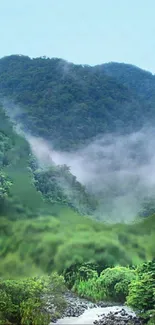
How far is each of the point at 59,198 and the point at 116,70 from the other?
3749 cm

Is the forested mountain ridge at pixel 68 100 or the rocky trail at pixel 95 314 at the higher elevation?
the forested mountain ridge at pixel 68 100

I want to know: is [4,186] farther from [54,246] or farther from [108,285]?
[108,285]

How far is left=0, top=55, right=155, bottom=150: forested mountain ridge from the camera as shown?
3698 centimetres

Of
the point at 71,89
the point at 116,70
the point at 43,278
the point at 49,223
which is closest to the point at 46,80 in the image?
the point at 71,89

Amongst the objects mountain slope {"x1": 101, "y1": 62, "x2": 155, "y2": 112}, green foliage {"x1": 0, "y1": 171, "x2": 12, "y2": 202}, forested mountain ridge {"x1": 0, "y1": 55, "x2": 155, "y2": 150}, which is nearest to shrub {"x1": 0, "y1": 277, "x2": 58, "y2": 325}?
green foliage {"x1": 0, "y1": 171, "x2": 12, "y2": 202}

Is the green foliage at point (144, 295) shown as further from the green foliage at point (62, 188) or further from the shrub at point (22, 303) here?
the green foliage at point (62, 188)

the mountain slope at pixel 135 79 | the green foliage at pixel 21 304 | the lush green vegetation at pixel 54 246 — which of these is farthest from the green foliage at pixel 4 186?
the mountain slope at pixel 135 79

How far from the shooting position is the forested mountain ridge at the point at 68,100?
121ft

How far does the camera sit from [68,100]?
4131 centimetres

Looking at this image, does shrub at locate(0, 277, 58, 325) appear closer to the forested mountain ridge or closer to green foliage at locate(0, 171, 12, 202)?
green foliage at locate(0, 171, 12, 202)

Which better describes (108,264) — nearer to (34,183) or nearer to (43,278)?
(43,278)

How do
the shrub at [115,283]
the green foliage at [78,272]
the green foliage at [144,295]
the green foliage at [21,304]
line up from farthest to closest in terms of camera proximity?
the green foliage at [78,272] → the shrub at [115,283] → the green foliage at [144,295] → the green foliage at [21,304]

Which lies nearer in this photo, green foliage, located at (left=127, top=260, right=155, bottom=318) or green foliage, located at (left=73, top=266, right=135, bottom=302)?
green foliage, located at (left=127, top=260, right=155, bottom=318)

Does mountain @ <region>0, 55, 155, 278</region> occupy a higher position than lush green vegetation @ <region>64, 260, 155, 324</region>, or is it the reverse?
mountain @ <region>0, 55, 155, 278</region>
